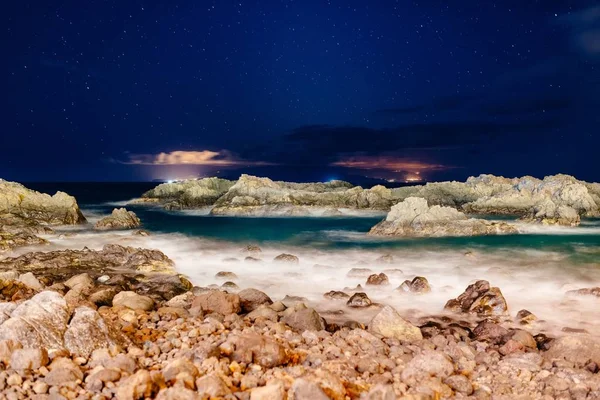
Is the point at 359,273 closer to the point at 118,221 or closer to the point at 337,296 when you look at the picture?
the point at 337,296

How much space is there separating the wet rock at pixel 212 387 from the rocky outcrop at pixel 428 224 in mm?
22803

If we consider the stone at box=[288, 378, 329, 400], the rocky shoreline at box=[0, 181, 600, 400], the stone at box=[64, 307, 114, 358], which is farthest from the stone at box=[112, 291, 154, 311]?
the stone at box=[288, 378, 329, 400]

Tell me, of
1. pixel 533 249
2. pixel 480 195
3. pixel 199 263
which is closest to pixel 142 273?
pixel 199 263

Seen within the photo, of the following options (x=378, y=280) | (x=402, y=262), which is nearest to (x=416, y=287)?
(x=378, y=280)

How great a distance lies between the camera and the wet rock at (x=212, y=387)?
182 inches

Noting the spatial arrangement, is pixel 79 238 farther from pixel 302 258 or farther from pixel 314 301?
pixel 314 301

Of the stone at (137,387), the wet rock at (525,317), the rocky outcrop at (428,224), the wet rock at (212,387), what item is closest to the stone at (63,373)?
the stone at (137,387)

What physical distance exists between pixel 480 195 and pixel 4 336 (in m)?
56.1

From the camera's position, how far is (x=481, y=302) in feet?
34.5

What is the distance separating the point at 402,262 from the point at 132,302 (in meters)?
12.7

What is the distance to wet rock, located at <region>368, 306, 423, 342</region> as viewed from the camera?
746 centimetres

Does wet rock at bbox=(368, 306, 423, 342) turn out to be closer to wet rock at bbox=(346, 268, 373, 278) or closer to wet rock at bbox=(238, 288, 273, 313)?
wet rock at bbox=(238, 288, 273, 313)

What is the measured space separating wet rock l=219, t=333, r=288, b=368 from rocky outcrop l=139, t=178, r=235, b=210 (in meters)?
50.4

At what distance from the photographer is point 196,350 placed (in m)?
5.86
